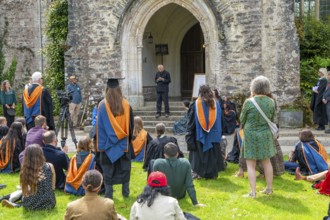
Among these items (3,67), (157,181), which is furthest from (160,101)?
(157,181)

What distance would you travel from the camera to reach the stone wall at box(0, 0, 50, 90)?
2180cm

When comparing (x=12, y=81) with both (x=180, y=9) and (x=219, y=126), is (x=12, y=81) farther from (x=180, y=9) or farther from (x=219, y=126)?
(x=219, y=126)

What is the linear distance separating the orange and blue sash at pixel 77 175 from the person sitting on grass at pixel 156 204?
2.55m

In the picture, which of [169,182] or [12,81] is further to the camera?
[12,81]

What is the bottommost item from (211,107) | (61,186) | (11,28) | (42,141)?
(61,186)

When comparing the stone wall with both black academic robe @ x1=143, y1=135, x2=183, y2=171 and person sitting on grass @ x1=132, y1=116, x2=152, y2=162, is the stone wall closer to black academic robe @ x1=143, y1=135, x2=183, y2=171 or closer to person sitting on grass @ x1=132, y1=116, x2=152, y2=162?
person sitting on grass @ x1=132, y1=116, x2=152, y2=162

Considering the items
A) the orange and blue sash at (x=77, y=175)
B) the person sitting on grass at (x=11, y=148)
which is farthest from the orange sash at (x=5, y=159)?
the orange and blue sash at (x=77, y=175)

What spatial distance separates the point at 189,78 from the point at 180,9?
2.88 metres

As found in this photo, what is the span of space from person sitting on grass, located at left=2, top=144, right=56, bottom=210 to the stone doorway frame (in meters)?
9.45

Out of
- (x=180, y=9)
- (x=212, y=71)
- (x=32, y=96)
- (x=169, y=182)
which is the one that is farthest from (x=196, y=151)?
(x=180, y=9)

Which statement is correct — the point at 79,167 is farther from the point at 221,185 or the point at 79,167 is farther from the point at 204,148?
the point at 221,185

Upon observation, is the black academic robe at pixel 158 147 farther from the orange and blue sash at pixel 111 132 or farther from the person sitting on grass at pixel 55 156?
the person sitting on grass at pixel 55 156

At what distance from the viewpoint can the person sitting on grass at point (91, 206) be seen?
480 cm

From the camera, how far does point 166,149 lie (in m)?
6.86
